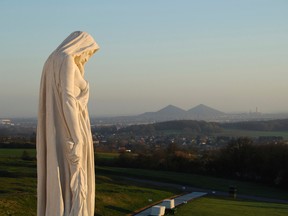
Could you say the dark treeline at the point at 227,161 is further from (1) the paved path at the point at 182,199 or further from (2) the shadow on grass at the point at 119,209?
(2) the shadow on grass at the point at 119,209

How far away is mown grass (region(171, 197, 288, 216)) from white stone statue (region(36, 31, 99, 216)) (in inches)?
782

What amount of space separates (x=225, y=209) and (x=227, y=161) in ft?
88.1

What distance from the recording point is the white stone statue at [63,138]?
6457mm

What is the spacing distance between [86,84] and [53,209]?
6.10ft

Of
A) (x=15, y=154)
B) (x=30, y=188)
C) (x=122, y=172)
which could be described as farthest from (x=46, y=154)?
(x=15, y=154)

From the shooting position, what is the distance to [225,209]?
2912 centimetres

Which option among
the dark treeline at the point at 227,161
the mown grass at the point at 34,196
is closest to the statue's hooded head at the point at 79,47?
the mown grass at the point at 34,196

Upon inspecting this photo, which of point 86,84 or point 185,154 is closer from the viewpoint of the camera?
point 86,84

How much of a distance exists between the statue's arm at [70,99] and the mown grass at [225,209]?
66.1 feet

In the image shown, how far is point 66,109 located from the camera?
6.48 metres

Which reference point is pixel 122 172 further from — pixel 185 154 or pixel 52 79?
pixel 52 79

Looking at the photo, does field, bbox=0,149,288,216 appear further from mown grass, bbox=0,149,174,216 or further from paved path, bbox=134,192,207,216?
paved path, bbox=134,192,207,216

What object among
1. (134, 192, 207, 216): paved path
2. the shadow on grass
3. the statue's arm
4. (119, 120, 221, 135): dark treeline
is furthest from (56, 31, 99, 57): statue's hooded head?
(119, 120, 221, 135): dark treeline

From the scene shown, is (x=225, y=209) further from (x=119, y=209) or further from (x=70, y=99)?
(x=70, y=99)
